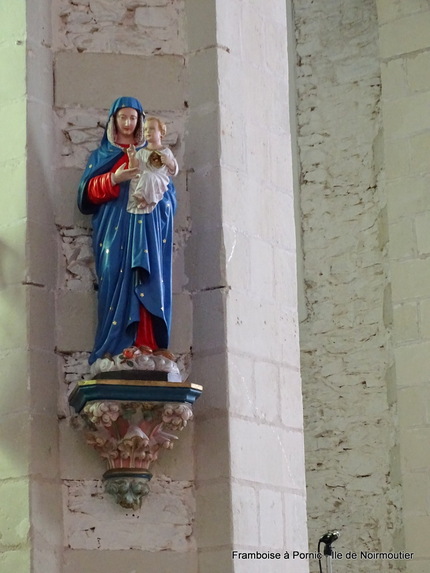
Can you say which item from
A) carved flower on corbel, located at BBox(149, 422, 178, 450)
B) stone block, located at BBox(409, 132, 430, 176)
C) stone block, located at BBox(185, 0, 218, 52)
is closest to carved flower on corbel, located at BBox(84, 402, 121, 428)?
carved flower on corbel, located at BBox(149, 422, 178, 450)

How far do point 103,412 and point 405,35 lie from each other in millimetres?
3041

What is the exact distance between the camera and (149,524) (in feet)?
13.8

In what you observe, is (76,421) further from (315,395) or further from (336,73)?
(336,73)

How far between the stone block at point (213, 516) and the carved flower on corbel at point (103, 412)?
398 mm

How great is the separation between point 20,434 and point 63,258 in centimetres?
61

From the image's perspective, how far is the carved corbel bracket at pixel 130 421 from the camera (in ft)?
13.4

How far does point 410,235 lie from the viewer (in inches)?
243

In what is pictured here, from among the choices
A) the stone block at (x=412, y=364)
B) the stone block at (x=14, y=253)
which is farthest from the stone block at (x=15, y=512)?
the stone block at (x=412, y=364)

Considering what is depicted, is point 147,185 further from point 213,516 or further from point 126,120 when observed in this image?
point 213,516

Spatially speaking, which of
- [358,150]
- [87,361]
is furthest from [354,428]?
[87,361]

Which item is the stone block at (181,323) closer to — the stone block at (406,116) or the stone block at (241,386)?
the stone block at (241,386)

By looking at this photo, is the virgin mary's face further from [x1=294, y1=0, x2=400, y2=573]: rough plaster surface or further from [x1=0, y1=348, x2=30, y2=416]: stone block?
[x1=294, y1=0, x2=400, y2=573]: rough plaster surface

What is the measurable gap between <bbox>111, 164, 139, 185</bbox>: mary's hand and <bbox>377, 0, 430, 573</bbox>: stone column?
2.22 m

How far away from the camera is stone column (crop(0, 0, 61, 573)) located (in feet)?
13.4
